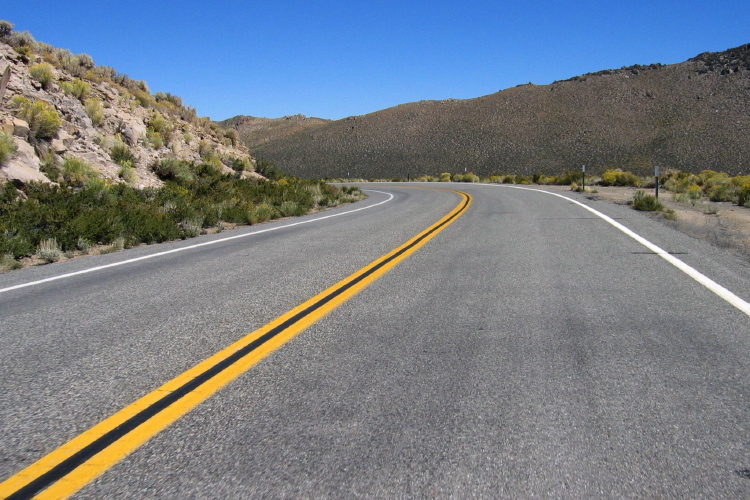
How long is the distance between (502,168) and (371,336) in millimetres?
74438

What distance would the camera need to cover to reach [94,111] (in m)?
21.2

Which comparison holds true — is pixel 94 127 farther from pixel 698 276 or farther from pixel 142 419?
pixel 142 419

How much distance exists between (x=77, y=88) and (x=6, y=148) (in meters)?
8.35

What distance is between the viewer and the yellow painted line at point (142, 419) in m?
2.83

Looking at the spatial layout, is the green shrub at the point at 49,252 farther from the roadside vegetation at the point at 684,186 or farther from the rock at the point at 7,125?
the roadside vegetation at the point at 684,186

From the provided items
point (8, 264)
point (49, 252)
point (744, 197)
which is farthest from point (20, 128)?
point (744, 197)

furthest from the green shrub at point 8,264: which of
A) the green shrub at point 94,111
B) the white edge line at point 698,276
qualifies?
the green shrub at point 94,111

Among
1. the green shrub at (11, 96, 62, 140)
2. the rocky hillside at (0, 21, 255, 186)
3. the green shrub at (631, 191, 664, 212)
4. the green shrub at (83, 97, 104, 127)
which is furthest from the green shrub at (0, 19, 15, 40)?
the green shrub at (631, 191, 664, 212)

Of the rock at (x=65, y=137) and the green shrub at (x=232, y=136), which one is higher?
the green shrub at (x=232, y=136)

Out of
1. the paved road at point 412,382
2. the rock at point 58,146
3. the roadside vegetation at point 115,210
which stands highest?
the rock at point 58,146

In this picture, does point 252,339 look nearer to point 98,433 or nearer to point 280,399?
point 280,399

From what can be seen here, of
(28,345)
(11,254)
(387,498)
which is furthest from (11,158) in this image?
(387,498)

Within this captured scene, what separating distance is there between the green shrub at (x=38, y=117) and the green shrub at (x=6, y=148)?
2.07 meters

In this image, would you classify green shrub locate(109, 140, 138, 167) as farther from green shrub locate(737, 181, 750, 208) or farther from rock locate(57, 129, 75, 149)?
green shrub locate(737, 181, 750, 208)
